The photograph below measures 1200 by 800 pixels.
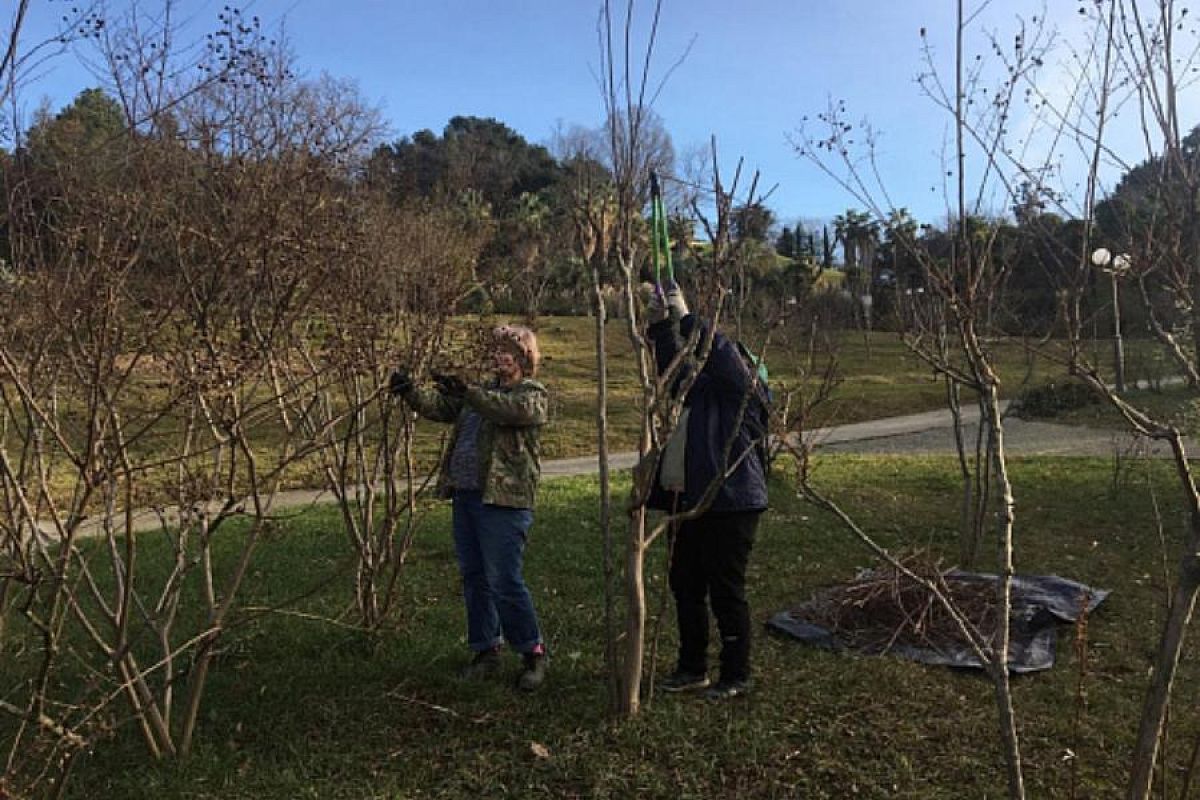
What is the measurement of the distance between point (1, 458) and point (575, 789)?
6.36ft

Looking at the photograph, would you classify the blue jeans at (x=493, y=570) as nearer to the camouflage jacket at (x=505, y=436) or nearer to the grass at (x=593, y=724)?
the camouflage jacket at (x=505, y=436)

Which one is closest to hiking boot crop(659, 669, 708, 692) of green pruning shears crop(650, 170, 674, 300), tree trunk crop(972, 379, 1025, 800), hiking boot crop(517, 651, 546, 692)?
hiking boot crop(517, 651, 546, 692)

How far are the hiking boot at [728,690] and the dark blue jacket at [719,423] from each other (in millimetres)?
721

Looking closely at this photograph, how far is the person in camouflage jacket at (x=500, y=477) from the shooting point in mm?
3668

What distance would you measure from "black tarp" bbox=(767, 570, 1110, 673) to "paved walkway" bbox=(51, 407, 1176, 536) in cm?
690

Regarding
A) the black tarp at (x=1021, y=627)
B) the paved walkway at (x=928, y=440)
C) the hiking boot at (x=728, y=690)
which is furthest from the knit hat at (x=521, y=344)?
the paved walkway at (x=928, y=440)

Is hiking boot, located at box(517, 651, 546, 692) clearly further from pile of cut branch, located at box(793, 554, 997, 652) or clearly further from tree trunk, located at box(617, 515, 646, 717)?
pile of cut branch, located at box(793, 554, 997, 652)

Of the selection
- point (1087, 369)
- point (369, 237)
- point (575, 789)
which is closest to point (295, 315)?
point (369, 237)

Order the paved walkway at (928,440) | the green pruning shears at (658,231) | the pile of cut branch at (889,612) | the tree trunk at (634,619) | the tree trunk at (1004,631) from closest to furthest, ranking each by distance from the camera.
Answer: the tree trunk at (1004,631) → the green pruning shears at (658,231) → the tree trunk at (634,619) → the pile of cut branch at (889,612) → the paved walkway at (928,440)

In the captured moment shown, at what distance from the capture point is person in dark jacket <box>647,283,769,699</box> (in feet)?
11.6

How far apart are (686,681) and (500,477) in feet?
3.65

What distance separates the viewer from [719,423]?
3631mm

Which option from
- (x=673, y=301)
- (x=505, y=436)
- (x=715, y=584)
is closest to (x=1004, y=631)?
(x=715, y=584)

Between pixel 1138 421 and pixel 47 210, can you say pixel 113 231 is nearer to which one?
pixel 47 210
